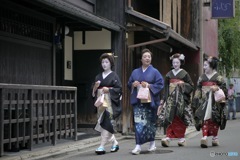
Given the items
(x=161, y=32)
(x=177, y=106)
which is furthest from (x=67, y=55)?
(x=177, y=106)

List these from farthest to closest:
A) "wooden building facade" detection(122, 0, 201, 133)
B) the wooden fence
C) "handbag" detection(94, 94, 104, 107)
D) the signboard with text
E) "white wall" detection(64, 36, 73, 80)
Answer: the signboard with text, "wooden building facade" detection(122, 0, 201, 133), "white wall" detection(64, 36, 73, 80), "handbag" detection(94, 94, 104, 107), the wooden fence

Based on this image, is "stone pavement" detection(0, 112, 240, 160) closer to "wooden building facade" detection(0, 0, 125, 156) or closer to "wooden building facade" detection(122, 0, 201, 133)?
"wooden building facade" detection(0, 0, 125, 156)

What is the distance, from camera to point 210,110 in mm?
10039

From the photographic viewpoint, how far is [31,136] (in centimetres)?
875

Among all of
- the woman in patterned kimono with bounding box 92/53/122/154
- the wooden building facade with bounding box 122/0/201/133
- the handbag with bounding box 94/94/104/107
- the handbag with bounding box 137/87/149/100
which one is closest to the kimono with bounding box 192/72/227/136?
the handbag with bounding box 137/87/149/100

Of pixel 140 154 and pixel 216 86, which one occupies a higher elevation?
pixel 216 86

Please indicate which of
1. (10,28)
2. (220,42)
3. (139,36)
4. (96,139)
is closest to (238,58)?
(220,42)

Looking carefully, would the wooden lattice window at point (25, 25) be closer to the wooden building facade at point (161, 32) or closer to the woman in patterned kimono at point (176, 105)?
the wooden building facade at point (161, 32)

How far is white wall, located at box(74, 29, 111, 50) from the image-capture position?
13484mm

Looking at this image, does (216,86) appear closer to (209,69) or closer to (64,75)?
(209,69)

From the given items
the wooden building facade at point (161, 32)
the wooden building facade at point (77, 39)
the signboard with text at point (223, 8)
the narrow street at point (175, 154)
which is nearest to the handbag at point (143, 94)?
the narrow street at point (175, 154)

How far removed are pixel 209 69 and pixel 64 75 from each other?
4468mm

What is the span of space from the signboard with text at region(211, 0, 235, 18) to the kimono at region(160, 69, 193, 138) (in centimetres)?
1182

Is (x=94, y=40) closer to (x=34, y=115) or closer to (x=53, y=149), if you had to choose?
(x=34, y=115)
